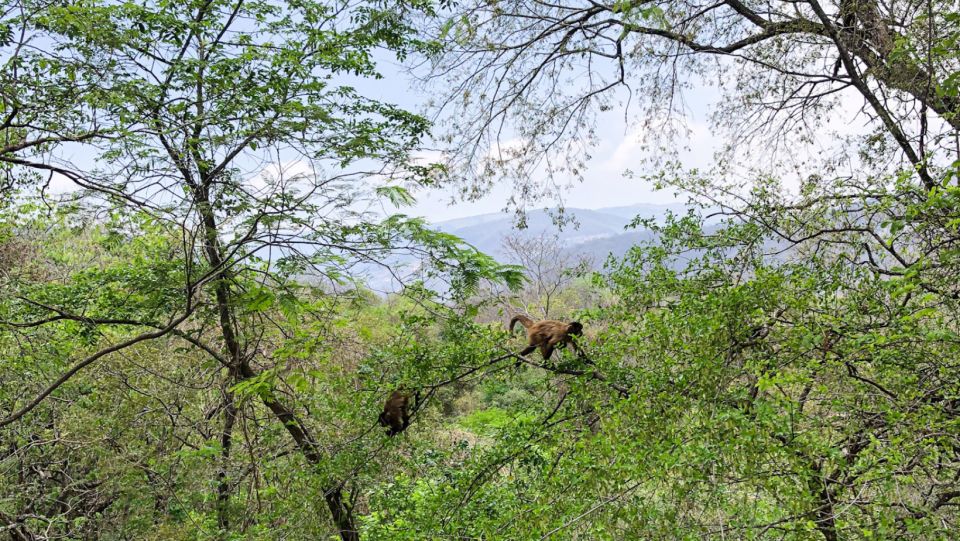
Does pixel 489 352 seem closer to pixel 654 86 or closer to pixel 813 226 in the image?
pixel 813 226

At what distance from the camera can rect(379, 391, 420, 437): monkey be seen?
10.7ft

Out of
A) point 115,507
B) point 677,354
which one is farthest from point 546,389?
point 115,507

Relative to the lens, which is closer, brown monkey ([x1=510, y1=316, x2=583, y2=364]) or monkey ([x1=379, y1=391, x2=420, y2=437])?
brown monkey ([x1=510, y1=316, x2=583, y2=364])

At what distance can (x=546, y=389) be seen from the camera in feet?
10.7

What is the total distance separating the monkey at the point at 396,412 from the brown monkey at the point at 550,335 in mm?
768

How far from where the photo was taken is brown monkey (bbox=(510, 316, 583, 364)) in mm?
2891

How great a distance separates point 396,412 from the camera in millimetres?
3283

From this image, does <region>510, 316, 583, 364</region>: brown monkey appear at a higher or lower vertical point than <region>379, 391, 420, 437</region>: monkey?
higher

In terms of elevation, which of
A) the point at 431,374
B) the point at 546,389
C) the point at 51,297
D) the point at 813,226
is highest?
the point at 51,297

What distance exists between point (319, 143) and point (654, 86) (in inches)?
123

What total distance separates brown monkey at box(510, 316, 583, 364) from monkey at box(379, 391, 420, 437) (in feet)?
2.52

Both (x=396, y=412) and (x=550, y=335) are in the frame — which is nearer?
(x=550, y=335)

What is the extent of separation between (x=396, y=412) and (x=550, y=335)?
102 centimetres

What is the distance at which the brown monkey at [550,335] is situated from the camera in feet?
9.48
